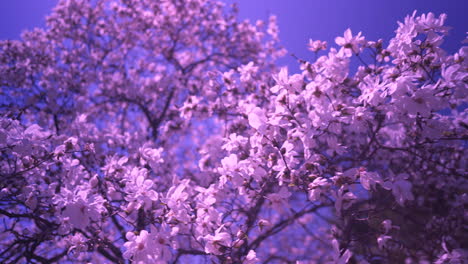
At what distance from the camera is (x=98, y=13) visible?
7.57m

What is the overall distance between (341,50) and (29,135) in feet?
10.2

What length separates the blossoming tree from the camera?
223 cm

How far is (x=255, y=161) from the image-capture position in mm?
2521

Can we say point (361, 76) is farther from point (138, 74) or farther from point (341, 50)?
point (138, 74)

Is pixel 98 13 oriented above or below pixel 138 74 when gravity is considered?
above

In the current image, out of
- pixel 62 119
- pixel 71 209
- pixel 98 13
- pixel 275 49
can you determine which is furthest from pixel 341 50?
pixel 98 13

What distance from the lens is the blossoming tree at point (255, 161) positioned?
223 cm

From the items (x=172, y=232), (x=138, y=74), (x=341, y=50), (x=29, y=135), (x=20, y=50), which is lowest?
(x=172, y=232)

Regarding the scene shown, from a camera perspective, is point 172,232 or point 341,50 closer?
point 172,232

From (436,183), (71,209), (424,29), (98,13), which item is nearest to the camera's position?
(71,209)

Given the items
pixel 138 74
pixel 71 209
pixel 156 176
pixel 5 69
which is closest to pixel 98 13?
pixel 138 74

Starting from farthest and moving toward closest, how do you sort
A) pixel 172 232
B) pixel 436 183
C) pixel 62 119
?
pixel 62 119 < pixel 436 183 < pixel 172 232

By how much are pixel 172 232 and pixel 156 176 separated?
327 centimetres

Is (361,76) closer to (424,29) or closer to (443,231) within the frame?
(424,29)
